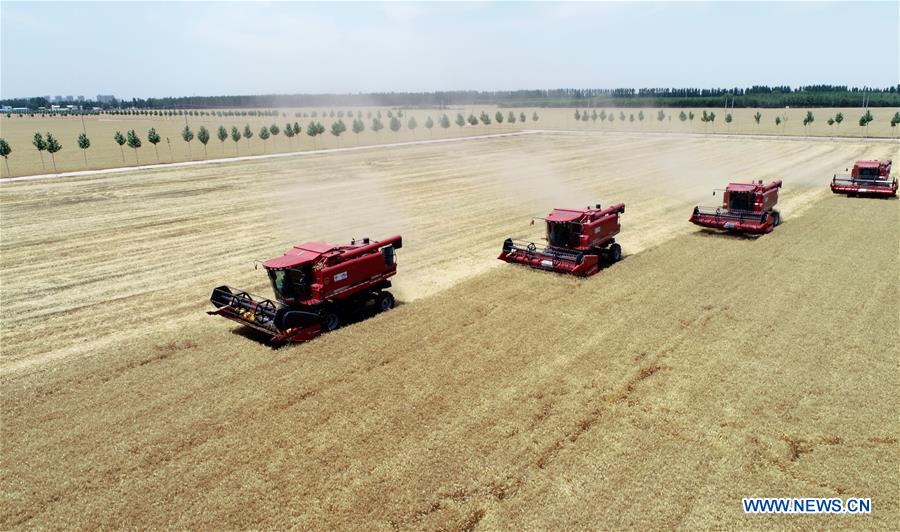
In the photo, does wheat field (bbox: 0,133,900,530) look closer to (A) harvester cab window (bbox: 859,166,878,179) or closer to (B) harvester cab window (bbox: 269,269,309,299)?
(B) harvester cab window (bbox: 269,269,309,299)

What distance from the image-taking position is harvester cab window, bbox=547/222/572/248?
20.9m

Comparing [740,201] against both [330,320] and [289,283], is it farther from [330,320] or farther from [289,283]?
[289,283]

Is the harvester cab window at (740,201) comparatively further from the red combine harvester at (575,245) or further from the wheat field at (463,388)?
the red combine harvester at (575,245)

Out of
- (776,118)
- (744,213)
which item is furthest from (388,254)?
(776,118)

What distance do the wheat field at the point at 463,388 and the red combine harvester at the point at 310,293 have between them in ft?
2.35

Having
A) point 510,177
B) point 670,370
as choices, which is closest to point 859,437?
point 670,370

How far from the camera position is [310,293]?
51.3 feet

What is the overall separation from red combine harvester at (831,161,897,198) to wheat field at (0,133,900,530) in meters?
9.77

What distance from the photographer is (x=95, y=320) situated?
17.5 metres

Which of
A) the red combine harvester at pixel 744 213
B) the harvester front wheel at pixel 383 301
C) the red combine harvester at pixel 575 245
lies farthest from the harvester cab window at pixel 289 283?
the red combine harvester at pixel 744 213

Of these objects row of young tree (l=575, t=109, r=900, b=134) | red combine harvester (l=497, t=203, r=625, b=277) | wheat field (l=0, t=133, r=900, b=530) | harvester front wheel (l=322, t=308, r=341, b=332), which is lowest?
wheat field (l=0, t=133, r=900, b=530)

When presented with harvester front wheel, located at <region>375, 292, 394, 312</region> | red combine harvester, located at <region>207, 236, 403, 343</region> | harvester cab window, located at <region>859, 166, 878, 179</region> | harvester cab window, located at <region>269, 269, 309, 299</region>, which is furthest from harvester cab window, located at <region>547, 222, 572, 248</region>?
harvester cab window, located at <region>859, 166, 878, 179</region>

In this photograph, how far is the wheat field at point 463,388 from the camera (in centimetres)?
934

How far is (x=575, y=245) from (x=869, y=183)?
26.5 meters
